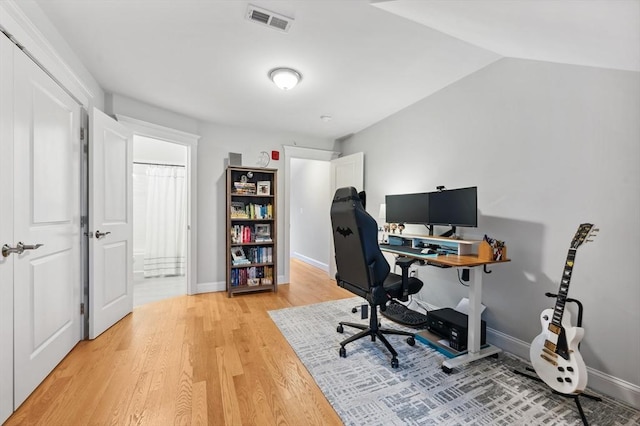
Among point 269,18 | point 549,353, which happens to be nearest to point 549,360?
point 549,353

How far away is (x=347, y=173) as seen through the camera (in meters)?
4.29

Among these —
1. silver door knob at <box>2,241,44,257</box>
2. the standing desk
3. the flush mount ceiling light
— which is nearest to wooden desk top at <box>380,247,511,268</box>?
the standing desk

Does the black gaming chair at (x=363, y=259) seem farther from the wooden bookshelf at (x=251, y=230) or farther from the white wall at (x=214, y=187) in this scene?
the white wall at (x=214, y=187)

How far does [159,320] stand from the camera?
2.71 m

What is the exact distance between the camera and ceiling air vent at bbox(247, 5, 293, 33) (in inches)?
65.6

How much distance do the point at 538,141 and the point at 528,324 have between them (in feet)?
4.76

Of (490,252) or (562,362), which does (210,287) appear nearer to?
(490,252)

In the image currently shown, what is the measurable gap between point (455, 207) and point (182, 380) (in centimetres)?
258

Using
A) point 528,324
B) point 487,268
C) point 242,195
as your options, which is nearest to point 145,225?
point 242,195

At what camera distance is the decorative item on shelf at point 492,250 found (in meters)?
2.04

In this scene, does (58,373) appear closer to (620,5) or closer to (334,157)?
(620,5)

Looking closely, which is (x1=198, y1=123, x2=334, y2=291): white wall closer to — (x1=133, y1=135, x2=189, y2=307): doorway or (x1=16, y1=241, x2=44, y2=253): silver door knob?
(x1=133, y1=135, x2=189, y2=307): doorway

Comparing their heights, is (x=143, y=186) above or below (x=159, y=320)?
above

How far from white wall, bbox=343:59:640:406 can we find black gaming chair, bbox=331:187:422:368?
2.90ft
